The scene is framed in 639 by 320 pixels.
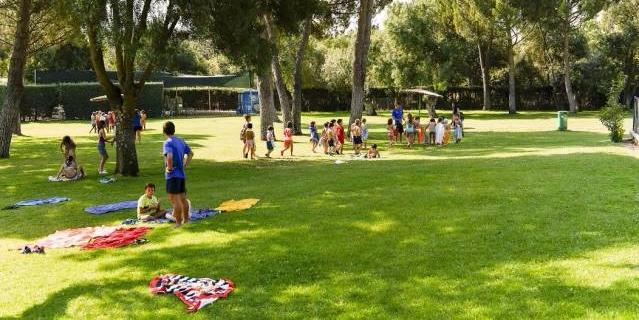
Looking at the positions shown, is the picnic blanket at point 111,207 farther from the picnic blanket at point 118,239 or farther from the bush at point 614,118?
the bush at point 614,118

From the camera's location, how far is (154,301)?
23.4 feet

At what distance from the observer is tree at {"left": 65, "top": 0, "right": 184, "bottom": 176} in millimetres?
15000

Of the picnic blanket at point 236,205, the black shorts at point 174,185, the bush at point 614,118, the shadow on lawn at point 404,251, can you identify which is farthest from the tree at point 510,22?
the black shorts at point 174,185

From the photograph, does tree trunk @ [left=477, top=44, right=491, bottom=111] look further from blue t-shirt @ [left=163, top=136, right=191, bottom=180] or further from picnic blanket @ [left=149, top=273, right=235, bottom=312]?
picnic blanket @ [left=149, top=273, right=235, bottom=312]

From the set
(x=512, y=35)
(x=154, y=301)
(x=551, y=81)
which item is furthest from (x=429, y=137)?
(x=551, y=81)

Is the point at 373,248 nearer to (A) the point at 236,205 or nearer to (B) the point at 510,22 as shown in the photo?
(A) the point at 236,205

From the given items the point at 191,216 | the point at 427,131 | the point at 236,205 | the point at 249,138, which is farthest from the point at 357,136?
the point at 191,216

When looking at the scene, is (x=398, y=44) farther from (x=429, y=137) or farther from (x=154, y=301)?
(x=154, y=301)

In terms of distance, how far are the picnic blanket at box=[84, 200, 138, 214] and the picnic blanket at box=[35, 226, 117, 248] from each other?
61.7 inches

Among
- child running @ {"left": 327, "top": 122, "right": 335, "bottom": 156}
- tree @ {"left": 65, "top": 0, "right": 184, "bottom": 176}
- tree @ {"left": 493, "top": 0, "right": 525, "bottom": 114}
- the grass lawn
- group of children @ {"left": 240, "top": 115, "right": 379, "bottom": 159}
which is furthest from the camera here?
tree @ {"left": 493, "top": 0, "right": 525, "bottom": 114}

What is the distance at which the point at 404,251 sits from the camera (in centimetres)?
851

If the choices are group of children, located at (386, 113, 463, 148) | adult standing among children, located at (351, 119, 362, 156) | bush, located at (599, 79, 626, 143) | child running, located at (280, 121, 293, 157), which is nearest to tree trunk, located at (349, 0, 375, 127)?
group of children, located at (386, 113, 463, 148)

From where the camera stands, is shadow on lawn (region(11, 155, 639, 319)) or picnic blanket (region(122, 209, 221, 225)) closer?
shadow on lawn (region(11, 155, 639, 319))

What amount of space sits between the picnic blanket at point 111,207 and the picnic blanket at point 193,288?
538 cm
